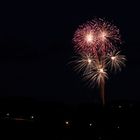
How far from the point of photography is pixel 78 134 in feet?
147

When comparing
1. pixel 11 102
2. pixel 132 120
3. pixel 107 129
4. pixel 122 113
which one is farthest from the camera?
pixel 11 102

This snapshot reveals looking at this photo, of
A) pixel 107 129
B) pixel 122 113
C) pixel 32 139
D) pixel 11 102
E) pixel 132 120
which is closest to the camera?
pixel 32 139

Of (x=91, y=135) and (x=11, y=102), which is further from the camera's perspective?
(x=11, y=102)

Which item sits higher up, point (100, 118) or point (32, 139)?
point (100, 118)

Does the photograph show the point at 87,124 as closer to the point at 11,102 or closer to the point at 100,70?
the point at 100,70

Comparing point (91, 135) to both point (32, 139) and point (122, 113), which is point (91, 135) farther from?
point (122, 113)

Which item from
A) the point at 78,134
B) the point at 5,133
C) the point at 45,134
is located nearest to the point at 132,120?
the point at 78,134

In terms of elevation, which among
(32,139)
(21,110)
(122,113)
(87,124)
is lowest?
(32,139)

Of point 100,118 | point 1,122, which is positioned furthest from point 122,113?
point 1,122

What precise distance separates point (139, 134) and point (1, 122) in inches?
670

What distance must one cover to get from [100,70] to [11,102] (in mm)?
44684

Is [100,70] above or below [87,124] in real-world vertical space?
above

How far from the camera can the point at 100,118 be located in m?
53.0

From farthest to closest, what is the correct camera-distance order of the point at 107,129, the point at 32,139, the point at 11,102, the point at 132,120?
1. the point at 11,102
2. the point at 132,120
3. the point at 107,129
4. the point at 32,139
